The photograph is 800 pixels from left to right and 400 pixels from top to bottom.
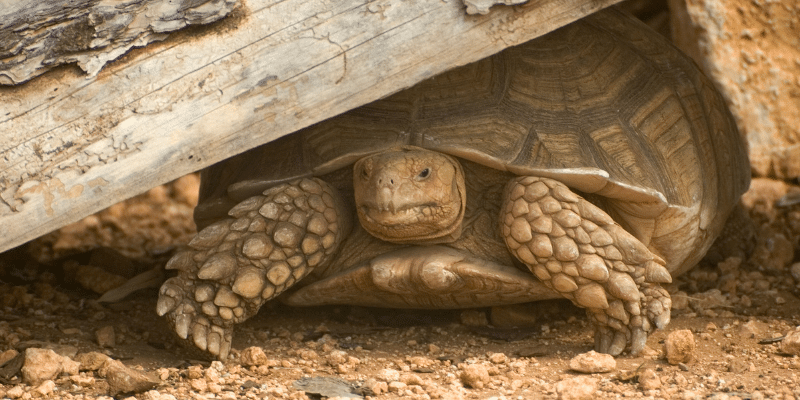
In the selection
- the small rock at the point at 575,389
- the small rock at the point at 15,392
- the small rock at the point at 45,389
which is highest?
the small rock at the point at 575,389

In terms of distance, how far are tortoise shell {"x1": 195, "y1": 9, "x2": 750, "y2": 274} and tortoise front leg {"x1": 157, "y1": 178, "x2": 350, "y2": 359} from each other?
0.16m

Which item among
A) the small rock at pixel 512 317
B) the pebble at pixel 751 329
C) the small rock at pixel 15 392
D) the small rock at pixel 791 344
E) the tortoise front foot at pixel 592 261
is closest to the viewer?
the small rock at pixel 15 392

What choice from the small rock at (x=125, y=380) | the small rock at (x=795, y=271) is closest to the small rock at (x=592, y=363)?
the small rock at (x=125, y=380)

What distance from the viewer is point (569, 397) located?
2.25m

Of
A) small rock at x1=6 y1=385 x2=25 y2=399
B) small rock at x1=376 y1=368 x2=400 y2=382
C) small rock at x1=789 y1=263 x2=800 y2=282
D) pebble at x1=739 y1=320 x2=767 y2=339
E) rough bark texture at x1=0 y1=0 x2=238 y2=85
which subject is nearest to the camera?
rough bark texture at x1=0 y1=0 x2=238 y2=85

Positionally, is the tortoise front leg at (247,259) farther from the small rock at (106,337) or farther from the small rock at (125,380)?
the small rock at (125,380)

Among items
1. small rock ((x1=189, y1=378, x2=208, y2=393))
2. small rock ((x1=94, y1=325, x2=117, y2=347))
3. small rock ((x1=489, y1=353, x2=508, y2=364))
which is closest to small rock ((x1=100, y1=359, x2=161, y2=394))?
small rock ((x1=189, y1=378, x2=208, y2=393))

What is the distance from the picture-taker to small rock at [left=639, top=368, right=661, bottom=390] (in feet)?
7.81

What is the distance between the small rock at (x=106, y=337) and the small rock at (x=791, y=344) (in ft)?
7.67

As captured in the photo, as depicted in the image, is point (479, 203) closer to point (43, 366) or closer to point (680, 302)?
point (680, 302)

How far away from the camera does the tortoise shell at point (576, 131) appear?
2914mm

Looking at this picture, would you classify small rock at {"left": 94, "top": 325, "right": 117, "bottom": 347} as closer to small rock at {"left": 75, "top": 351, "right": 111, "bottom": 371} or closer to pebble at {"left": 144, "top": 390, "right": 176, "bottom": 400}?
small rock at {"left": 75, "top": 351, "right": 111, "bottom": 371}

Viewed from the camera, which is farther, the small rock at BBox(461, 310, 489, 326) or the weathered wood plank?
the small rock at BBox(461, 310, 489, 326)

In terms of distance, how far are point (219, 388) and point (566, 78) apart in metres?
1.73
